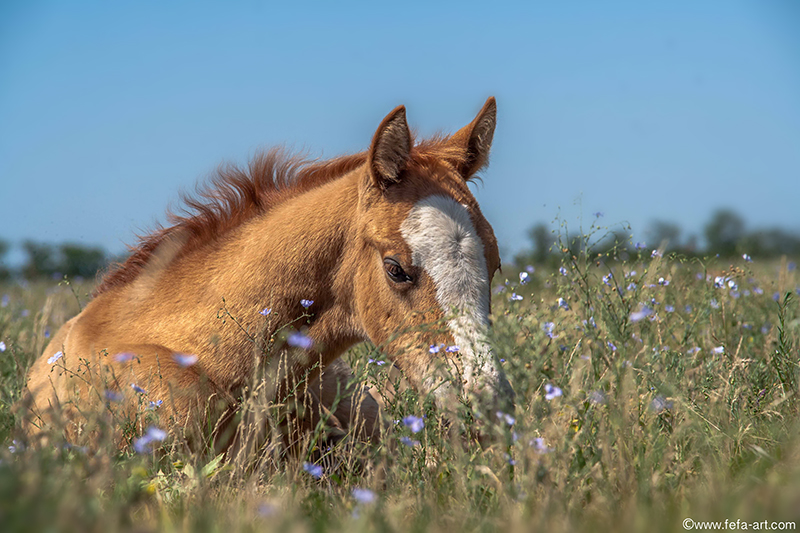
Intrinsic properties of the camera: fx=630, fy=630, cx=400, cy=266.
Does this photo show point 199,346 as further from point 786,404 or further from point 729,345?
point 729,345

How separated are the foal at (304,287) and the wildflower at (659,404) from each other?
2.39ft

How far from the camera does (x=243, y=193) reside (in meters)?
4.14

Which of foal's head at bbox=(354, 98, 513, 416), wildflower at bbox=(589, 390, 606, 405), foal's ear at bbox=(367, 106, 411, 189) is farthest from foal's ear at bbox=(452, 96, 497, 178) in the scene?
wildflower at bbox=(589, 390, 606, 405)

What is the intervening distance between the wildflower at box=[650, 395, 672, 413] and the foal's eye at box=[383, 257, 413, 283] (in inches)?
54.4

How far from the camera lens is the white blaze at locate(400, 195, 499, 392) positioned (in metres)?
3.16

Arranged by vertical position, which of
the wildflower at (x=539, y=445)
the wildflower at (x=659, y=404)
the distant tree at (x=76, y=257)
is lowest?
the wildflower at (x=659, y=404)

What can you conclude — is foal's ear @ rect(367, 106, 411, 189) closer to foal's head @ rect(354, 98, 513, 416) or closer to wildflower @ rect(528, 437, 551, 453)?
foal's head @ rect(354, 98, 513, 416)

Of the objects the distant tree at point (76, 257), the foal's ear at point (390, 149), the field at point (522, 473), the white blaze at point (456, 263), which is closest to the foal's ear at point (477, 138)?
the foal's ear at point (390, 149)

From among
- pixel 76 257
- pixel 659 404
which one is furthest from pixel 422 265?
pixel 76 257

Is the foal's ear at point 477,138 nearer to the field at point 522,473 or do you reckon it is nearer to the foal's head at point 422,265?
the foal's head at point 422,265

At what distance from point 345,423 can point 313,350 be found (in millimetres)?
895

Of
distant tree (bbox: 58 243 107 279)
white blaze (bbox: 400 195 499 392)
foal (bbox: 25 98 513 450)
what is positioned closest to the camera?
white blaze (bbox: 400 195 499 392)

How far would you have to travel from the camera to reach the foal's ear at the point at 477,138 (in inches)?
160

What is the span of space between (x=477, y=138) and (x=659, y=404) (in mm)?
1997
